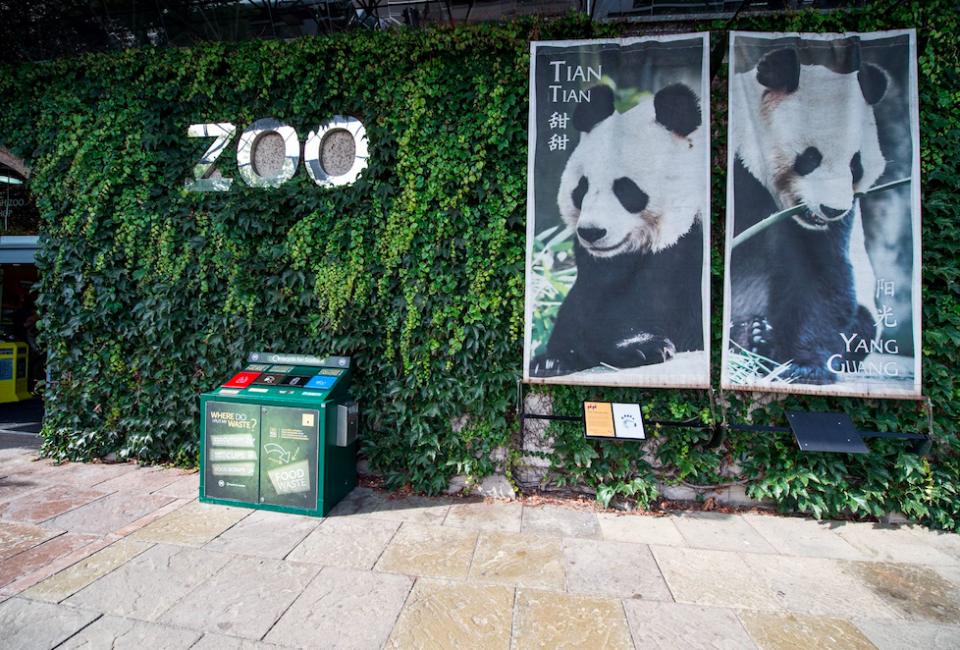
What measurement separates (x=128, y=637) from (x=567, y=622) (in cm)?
262

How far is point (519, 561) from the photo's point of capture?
3.50 meters

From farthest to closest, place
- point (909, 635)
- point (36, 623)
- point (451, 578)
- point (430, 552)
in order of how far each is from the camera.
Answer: point (430, 552), point (451, 578), point (909, 635), point (36, 623)

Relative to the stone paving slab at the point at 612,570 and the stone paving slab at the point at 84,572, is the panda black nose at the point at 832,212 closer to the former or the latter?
the stone paving slab at the point at 612,570

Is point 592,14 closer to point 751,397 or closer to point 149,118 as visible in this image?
point 751,397

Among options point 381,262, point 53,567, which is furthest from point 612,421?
point 53,567

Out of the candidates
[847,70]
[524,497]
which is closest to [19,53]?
[524,497]

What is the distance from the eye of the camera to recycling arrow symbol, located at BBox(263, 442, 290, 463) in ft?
13.8

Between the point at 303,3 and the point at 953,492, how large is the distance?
27.7 feet

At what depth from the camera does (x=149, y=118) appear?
17.3ft

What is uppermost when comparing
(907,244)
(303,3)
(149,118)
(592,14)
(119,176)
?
(303,3)

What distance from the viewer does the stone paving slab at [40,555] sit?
3199 millimetres

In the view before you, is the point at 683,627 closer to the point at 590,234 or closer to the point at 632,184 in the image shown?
the point at 590,234

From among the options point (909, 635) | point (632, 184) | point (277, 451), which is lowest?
point (909, 635)

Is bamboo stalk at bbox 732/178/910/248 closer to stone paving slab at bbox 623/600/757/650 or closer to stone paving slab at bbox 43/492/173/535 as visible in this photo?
stone paving slab at bbox 623/600/757/650
